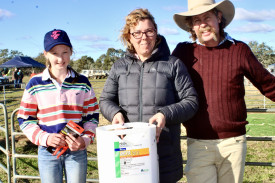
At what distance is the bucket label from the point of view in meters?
1.61

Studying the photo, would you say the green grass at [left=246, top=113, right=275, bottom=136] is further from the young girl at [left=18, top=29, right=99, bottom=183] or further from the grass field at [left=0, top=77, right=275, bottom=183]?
the young girl at [left=18, top=29, right=99, bottom=183]

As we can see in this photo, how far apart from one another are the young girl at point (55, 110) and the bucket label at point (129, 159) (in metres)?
0.54

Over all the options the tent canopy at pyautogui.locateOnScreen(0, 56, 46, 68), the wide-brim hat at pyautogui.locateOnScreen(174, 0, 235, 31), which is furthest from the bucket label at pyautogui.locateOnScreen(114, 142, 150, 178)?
the tent canopy at pyautogui.locateOnScreen(0, 56, 46, 68)

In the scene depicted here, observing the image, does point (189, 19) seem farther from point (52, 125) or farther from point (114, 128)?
point (52, 125)

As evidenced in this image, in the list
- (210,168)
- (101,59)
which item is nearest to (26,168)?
(210,168)

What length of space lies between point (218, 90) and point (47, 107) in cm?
125

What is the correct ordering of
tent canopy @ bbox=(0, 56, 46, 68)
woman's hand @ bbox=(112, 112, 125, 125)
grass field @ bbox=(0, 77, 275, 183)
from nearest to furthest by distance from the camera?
woman's hand @ bbox=(112, 112, 125, 125) → grass field @ bbox=(0, 77, 275, 183) → tent canopy @ bbox=(0, 56, 46, 68)

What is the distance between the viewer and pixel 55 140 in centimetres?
201

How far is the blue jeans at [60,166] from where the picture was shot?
6.97 ft

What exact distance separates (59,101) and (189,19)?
3.93 feet

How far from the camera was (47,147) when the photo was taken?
2.11 m

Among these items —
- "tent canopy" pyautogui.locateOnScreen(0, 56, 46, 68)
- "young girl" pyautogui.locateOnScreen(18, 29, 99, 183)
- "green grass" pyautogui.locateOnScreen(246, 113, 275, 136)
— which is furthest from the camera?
"tent canopy" pyautogui.locateOnScreen(0, 56, 46, 68)

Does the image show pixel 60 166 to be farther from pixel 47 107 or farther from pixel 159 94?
pixel 159 94

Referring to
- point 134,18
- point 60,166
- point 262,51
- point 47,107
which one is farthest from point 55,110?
point 262,51
